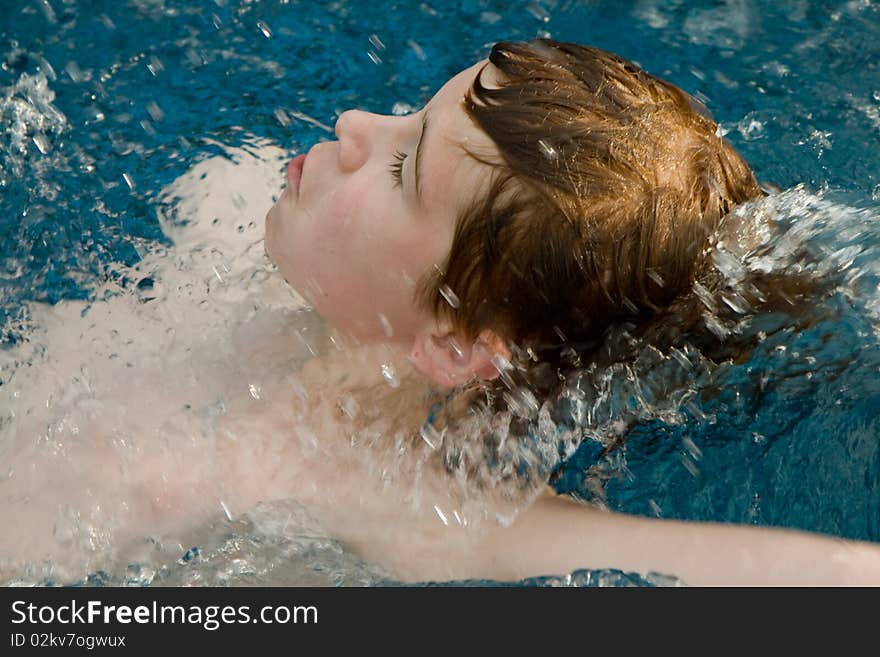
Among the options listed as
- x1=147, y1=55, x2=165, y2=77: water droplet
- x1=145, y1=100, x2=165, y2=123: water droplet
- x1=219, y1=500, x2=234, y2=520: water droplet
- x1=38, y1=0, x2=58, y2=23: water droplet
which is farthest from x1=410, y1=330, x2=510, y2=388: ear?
x1=38, y1=0, x2=58, y2=23: water droplet

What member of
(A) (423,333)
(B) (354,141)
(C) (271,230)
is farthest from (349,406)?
(B) (354,141)

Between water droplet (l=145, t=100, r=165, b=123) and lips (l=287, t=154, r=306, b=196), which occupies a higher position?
lips (l=287, t=154, r=306, b=196)

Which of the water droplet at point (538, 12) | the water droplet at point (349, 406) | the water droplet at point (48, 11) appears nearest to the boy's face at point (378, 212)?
the water droplet at point (349, 406)

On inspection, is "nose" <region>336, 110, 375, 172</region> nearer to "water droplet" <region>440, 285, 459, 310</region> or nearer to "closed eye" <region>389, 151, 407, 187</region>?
"closed eye" <region>389, 151, 407, 187</region>

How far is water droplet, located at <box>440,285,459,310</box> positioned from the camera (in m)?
1.58

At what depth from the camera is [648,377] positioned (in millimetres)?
1778

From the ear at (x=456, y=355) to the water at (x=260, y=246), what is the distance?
21 centimetres

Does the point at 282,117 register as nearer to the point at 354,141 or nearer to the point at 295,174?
the point at 295,174

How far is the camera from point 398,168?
1591 millimetres

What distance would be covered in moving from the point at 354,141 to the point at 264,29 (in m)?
1.16

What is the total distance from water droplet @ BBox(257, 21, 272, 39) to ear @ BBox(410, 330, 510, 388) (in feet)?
4.29

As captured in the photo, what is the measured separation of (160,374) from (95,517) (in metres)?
0.28
